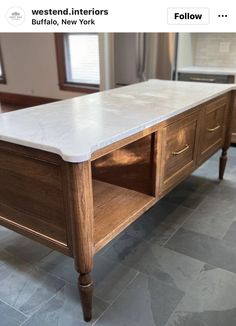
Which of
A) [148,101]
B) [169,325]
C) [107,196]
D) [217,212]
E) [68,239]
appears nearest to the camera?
[68,239]

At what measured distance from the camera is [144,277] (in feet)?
5.33

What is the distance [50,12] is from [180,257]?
11.0 ft

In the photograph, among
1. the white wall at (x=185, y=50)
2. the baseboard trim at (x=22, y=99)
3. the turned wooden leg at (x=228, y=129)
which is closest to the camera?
the turned wooden leg at (x=228, y=129)

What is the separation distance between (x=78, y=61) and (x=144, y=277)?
14.1 feet

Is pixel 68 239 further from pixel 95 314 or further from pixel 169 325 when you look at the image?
pixel 169 325

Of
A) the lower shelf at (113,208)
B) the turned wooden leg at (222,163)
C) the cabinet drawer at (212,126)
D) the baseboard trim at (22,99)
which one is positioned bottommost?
the baseboard trim at (22,99)

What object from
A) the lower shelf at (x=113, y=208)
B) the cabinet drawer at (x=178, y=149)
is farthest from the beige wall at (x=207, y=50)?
the lower shelf at (x=113, y=208)

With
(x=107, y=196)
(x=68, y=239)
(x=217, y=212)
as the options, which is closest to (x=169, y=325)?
(x=68, y=239)

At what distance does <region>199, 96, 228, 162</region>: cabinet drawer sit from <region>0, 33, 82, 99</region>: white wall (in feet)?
11.0

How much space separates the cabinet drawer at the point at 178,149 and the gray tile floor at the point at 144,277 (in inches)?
15.9

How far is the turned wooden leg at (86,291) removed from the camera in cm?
127

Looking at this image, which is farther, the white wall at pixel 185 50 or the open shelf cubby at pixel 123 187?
the white wall at pixel 185 50

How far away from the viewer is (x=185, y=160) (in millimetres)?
1916

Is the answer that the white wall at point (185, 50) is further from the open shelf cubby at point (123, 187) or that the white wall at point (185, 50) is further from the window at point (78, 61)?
the open shelf cubby at point (123, 187)
